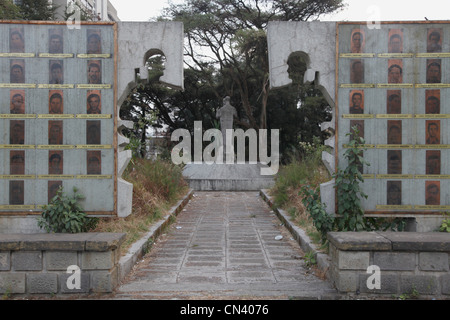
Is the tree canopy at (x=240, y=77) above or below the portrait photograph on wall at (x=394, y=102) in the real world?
above

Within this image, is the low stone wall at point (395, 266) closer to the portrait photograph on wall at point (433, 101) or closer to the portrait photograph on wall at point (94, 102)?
the portrait photograph on wall at point (433, 101)

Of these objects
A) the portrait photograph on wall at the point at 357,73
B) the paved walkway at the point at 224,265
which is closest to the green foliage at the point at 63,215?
the paved walkway at the point at 224,265

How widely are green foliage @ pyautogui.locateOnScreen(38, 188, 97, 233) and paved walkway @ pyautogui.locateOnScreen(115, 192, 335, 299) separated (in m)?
0.85

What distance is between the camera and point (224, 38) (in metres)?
23.2

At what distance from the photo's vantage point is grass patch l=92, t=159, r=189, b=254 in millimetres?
5668

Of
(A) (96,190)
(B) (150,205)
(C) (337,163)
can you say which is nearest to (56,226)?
(A) (96,190)

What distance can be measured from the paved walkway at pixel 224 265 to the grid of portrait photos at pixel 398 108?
125 centimetres

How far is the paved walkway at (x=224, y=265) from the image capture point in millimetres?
4035

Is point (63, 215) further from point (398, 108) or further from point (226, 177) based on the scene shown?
point (226, 177)

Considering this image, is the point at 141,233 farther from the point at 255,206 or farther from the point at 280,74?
the point at 255,206

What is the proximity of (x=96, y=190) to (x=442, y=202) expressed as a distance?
3906 millimetres

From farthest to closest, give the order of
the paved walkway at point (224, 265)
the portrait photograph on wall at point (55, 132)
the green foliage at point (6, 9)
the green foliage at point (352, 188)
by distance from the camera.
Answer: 1. the green foliage at point (6, 9)
2. the portrait photograph on wall at point (55, 132)
3. the green foliage at point (352, 188)
4. the paved walkway at point (224, 265)

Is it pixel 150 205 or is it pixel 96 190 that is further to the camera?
pixel 150 205

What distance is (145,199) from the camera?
7.35 meters
